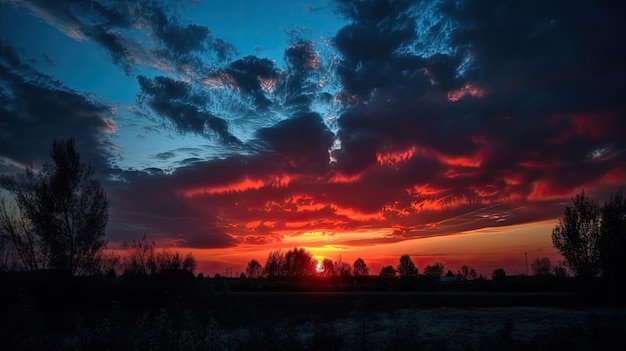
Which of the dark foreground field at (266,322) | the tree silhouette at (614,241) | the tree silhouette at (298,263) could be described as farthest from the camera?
the tree silhouette at (298,263)

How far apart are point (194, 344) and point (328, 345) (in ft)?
24.1

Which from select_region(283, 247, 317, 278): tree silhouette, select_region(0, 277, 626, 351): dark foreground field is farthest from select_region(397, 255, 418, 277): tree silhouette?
select_region(0, 277, 626, 351): dark foreground field

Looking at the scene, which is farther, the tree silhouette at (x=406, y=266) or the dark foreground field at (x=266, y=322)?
the tree silhouette at (x=406, y=266)

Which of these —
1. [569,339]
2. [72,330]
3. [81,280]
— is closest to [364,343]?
[569,339]

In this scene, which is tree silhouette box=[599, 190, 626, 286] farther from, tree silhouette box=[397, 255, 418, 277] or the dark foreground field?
tree silhouette box=[397, 255, 418, 277]

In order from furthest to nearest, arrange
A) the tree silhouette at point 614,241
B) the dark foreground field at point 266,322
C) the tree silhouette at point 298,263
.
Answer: the tree silhouette at point 298,263 < the tree silhouette at point 614,241 < the dark foreground field at point 266,322

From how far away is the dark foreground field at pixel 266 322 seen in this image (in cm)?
875

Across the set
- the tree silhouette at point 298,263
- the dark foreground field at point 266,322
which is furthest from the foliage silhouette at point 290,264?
the dark foreground field at point 266,322

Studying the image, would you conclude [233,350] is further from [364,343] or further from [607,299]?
[607,299]

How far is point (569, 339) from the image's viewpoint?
52.0ft

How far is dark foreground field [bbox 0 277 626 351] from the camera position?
875 centimetres

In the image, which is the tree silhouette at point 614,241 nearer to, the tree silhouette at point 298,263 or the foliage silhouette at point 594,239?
the foliage silhouette at point 594,239

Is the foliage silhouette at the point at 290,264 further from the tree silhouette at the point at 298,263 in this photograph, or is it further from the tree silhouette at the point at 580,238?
the tree silhouette at the point at 580,238

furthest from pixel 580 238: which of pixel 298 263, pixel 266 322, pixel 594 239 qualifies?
pixel 298 263
